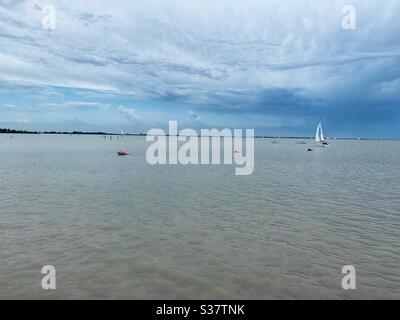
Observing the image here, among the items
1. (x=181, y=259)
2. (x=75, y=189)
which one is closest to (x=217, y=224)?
(x=181, y=259)

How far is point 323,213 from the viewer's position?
22.3 meters

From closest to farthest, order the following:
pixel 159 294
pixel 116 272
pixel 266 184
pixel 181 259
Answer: pixel 159 294 < pixel 116 272 < pixel 181 259 < pixel 266 184

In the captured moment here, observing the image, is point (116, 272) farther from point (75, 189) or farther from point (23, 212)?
point (75, 189)

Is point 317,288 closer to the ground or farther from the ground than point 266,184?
closer to the ground

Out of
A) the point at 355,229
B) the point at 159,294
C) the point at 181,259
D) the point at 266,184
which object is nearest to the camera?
the point at 159,294

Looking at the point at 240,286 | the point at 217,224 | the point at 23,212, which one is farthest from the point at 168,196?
the point at 240,286

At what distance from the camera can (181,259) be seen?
1374 cm

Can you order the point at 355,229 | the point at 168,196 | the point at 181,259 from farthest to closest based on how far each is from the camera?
1. the point at 168,196
2. the point at 355,229
3. the point at 181,259

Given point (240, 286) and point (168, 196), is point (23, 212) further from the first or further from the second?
point (240, 286)

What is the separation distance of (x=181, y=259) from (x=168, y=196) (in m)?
14.0
